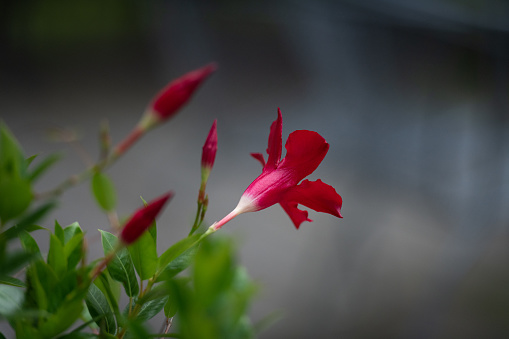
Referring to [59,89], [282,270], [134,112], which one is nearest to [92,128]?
[134,112]

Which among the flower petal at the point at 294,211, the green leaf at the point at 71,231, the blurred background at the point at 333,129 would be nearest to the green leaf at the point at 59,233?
the green leaf at the point at 71,231

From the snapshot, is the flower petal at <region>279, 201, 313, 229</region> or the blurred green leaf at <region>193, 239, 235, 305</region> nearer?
the blurred green leaf at <region>193, 239, 235, 305</region>

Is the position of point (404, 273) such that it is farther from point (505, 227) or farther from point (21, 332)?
point (21, 332)

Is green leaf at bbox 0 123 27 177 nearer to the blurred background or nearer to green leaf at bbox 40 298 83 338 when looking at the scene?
green leaf at bbox 40 298 83 338

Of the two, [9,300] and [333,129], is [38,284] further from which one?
[333,129]

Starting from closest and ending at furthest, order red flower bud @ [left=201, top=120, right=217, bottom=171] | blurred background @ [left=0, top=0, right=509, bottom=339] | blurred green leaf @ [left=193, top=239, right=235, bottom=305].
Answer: blurred green leaf @ [left=193, top=239, right=235, bottom=305], red flower bud @ [left=201, top=120, right=217, bottom=171], blurred background @ [left=0, top=0, right=509, bottom=339]

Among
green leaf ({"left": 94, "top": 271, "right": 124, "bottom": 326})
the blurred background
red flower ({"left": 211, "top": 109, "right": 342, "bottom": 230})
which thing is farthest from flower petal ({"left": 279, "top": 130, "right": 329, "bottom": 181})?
the blurred background

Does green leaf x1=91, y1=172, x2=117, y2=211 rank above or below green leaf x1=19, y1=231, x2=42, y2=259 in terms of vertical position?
above
